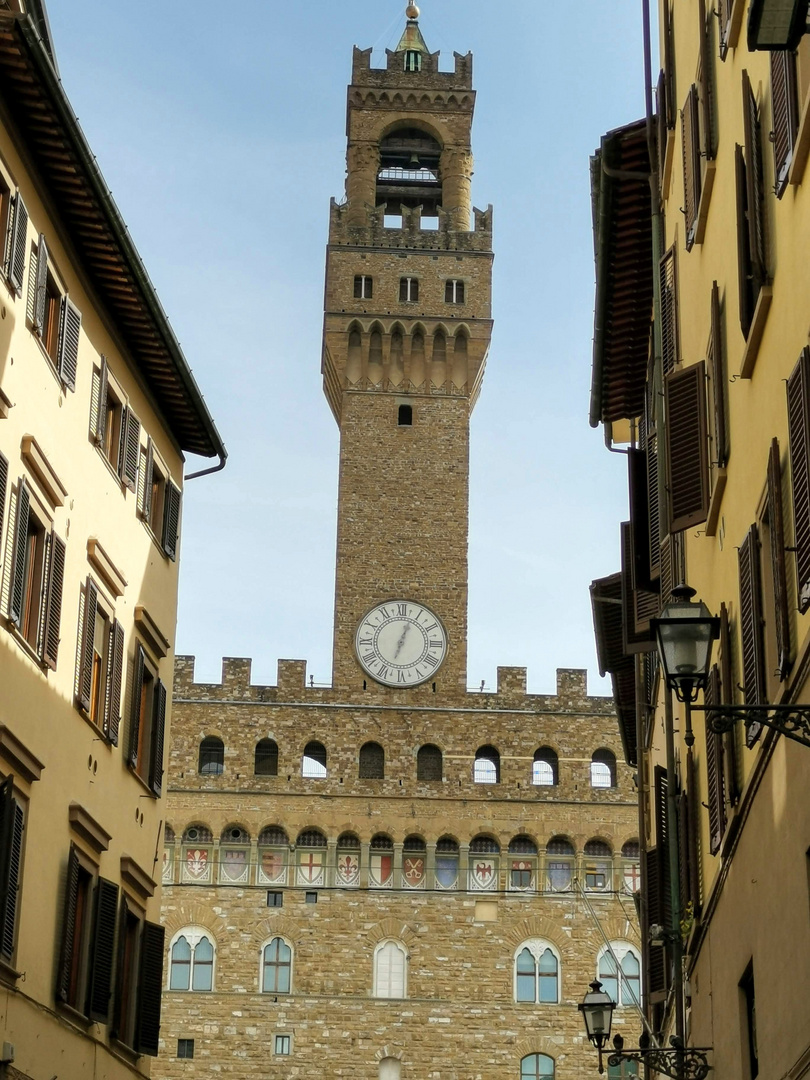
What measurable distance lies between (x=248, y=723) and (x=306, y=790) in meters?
1.94

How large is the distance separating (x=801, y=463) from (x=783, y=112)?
1781 millimetres

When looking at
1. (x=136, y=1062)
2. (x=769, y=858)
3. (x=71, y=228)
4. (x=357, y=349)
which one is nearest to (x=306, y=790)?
(x=357, y=349)

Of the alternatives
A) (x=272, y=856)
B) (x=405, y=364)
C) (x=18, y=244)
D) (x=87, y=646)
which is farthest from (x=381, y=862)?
(x=18, y=244)

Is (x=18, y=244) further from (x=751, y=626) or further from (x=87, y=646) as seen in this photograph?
(x=751, y=626)

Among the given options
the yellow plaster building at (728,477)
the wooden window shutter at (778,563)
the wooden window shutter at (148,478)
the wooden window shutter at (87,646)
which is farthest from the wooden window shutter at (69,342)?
the wooden window shutter at (778,563)

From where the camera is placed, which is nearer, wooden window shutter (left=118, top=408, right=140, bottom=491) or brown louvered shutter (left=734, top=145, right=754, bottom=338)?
brown louvered shutter (left=734, top=145, right=754, bottom=338)

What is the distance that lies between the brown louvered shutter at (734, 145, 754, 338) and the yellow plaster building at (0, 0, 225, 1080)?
5.25m

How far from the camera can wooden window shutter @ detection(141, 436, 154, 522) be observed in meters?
18.1

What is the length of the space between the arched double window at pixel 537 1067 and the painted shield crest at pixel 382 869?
15.1 ft

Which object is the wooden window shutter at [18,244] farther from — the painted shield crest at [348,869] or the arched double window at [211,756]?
the arched double window at [211,756]

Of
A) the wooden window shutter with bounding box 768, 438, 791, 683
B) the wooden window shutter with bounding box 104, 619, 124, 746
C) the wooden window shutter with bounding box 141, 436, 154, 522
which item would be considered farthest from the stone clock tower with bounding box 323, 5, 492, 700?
the wooden window shutter with bounding box 768, 438, 791, 683

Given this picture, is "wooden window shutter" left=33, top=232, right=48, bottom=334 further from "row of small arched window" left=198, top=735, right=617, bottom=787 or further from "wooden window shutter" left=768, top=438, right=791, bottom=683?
"row of small arched window" left=198, top=735, right=617, bottom=787

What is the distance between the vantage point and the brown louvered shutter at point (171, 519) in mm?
18938

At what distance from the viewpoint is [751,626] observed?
398 inches
